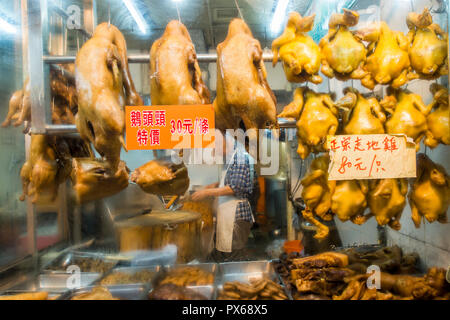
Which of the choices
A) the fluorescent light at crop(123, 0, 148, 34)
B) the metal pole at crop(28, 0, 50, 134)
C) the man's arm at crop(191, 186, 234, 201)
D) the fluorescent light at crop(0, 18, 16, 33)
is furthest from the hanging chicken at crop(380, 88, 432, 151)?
the fluorescent light at crop(0, 18, 16, 33)

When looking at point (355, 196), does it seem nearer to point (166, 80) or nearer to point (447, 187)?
point (447, 187)

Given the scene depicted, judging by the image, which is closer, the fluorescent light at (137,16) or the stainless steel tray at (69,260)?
the fluorescent light at (137,16)

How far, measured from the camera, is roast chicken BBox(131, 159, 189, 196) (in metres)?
1.87

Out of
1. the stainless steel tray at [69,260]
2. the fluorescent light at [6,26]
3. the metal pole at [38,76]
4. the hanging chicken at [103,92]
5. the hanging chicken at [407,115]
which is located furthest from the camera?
the stainless steel tray at [69,260]

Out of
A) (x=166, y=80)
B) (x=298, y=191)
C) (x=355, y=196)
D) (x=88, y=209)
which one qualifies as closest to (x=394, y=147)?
(x=355, y=196)

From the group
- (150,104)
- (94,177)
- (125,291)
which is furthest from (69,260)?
(150,104)

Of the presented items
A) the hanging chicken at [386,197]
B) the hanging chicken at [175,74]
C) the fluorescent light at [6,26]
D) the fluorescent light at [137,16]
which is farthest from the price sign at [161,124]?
the fluorescent light at [6,26]

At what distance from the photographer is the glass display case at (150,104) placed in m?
1.91

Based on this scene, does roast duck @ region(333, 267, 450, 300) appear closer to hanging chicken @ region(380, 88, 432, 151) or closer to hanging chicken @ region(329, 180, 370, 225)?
hanging chicken @ region(329, 180, 370, 225)

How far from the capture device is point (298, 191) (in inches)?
83.3

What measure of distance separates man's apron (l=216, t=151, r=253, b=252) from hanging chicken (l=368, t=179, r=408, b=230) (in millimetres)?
723

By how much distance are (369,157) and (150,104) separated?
4.10 feet

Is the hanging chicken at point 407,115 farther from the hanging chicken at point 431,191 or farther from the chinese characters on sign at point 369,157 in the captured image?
the hanging chicken at point 431,191

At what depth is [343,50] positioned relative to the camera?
1.77 metres
